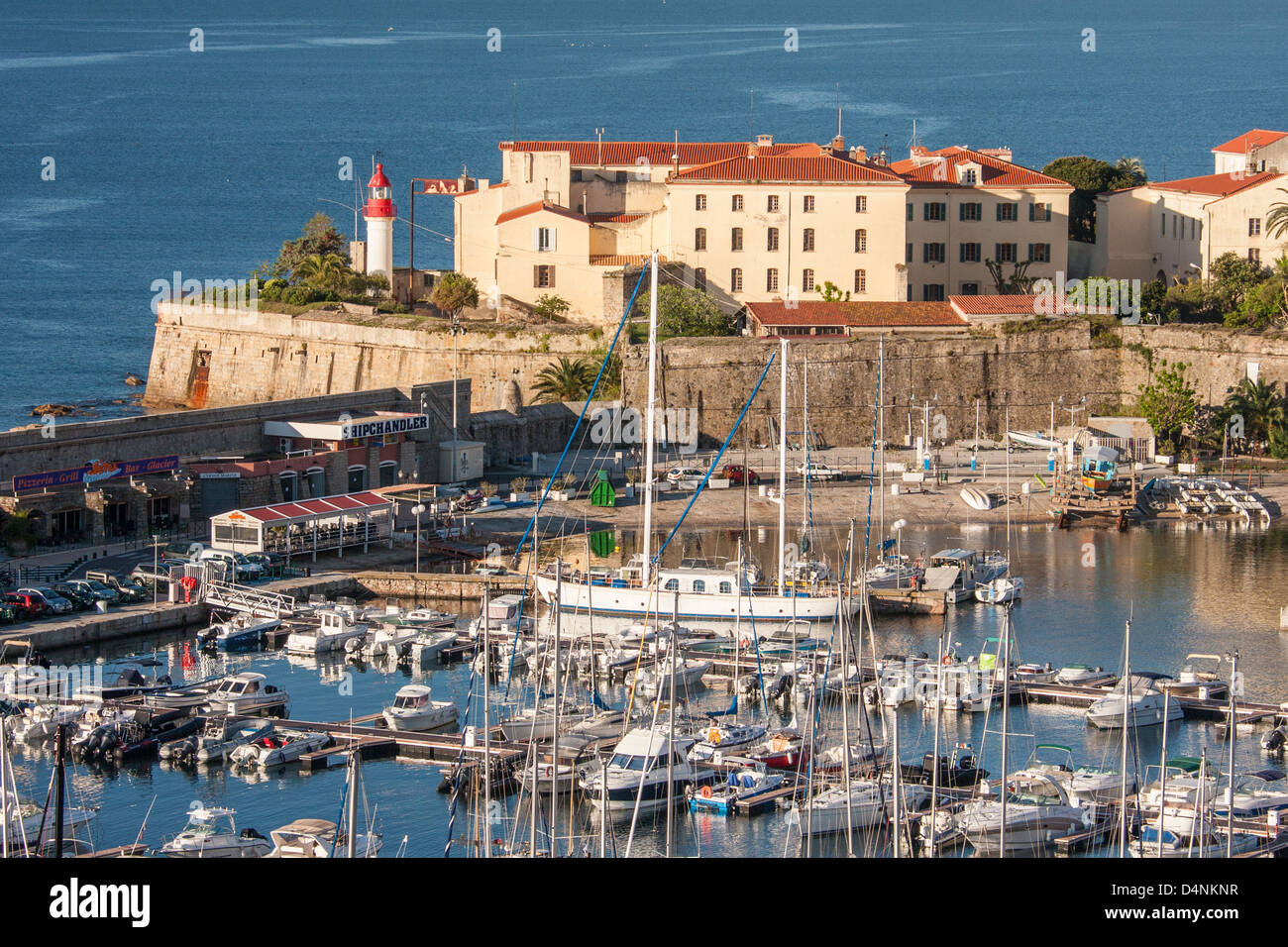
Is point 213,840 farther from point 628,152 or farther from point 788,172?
point 628,152

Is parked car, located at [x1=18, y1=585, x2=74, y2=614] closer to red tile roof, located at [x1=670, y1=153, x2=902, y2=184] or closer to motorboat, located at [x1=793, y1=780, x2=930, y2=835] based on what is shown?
motorboat, located at [x1=793, y1=780, x2=930, y2=835]

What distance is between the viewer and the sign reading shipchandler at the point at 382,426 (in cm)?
4194

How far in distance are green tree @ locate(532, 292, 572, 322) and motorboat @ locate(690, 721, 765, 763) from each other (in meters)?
27.7

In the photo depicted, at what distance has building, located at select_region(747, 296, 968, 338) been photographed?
5028 centimetres

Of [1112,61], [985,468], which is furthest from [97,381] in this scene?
[1112,61]

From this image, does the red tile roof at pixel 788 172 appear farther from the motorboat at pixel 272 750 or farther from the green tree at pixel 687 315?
the motorboat at pixel 272 750

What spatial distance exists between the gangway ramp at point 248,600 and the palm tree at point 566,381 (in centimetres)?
1637

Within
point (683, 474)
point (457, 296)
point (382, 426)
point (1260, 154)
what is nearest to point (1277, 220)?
point (1260, 154)

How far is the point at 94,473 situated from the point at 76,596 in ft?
18.1

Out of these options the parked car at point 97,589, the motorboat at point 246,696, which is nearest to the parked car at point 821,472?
the parked car at point 97,589

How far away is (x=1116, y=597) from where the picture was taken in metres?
35.8

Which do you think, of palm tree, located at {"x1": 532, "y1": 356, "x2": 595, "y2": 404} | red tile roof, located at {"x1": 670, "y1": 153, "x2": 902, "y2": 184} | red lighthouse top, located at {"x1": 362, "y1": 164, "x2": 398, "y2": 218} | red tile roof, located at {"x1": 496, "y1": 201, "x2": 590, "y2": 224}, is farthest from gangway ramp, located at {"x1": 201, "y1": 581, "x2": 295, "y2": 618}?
red lighthouse top, located at {"x1": 362, "y1": 164, "x2": 398, "y2": 218}

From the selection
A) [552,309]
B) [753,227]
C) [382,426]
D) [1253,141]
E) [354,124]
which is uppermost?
[354,124]

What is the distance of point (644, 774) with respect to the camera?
21578mm
